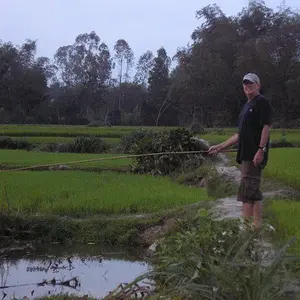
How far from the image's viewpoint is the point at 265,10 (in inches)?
1534

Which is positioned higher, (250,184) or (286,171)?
(250,184)

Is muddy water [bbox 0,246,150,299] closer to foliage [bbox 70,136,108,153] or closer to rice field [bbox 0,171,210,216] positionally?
rice field [bbox 0,171,210,216]

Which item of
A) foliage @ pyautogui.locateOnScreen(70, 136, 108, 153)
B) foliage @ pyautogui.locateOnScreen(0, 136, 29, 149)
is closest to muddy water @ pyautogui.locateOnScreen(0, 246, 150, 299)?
foliage @ pyautogui.locateOnScreen(70, 136, 108, 153)

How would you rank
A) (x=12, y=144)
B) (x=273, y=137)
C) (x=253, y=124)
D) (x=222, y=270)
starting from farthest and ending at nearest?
1. (x=273, y=137)
2. (x=12, y=144)
3. (x=253, y=124)
4. (x=222, y=270)

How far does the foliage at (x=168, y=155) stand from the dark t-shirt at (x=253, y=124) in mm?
6871

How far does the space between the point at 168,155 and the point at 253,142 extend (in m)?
7.15

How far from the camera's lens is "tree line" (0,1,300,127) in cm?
3379

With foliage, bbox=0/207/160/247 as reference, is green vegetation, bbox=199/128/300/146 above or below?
above

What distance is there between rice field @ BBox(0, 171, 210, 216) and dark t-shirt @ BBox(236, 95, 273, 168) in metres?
2.71

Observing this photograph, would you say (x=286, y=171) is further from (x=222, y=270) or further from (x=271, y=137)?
(x=271, y=137)

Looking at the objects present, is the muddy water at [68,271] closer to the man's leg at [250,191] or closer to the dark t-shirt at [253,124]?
the man's leg at [250,191]

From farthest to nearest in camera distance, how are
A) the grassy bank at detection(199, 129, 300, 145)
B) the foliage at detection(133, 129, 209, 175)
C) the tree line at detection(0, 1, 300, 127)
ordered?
1. the tree line at detection(0, 1, 300, 127)
2. the grassy bank at detection(199, 129, 300, 145)
3. the foliage at detection(133, 129, 209, 175)

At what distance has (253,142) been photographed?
4.50 m

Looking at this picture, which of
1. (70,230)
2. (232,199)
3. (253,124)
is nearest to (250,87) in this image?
(253,124)
